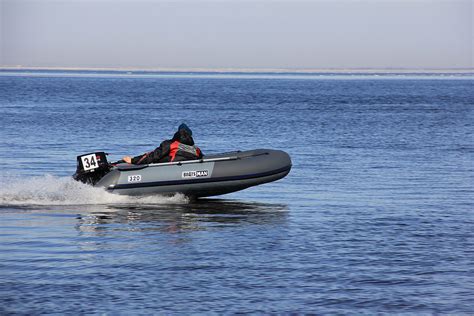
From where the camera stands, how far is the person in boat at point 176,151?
52.8 feet

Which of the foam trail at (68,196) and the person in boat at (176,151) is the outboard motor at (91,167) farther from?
the person in boat at (176,151)

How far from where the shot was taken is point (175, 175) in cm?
1609

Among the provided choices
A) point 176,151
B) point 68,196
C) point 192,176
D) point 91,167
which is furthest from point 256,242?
point 68,196

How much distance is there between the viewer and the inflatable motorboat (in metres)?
16.1

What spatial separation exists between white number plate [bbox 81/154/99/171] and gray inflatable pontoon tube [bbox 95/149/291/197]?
27 cm

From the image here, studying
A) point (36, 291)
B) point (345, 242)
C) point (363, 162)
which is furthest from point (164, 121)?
point (36, 291)

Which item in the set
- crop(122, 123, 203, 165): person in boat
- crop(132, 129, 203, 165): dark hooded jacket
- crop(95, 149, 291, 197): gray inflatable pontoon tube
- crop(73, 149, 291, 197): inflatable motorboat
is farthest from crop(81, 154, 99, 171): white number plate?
crop(132, 129, 203, 165): dark hooded jacket

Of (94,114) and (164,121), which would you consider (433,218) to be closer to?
(164,121)

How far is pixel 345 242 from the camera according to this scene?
41.1 ft

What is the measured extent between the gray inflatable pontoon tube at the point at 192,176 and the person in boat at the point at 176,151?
4.9 inches

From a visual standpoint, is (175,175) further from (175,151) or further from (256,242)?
(256,242)

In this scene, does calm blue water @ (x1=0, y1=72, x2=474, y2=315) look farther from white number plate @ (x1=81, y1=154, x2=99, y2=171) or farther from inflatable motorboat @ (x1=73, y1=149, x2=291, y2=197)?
white number plate @ (x1=81, y1=154, x2=99, y2=171)

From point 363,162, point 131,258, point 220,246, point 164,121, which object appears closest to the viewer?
point 131,258

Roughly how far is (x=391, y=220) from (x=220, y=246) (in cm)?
346
